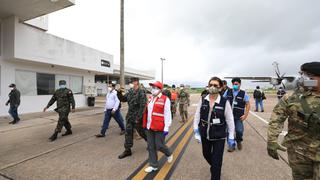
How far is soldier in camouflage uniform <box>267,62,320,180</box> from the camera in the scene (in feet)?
6.21

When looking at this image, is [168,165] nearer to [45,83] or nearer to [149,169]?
[149,169]

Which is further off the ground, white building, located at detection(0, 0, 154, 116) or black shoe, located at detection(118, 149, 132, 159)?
white building, located at detection(0, 0, 154, 116)

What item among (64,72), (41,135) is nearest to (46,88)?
(64,72)

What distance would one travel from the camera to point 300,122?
196cm

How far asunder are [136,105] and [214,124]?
2.20 meters

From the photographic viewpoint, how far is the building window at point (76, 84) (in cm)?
1612

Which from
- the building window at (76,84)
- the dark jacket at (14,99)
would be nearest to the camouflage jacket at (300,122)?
the dark jacket at (14,99)

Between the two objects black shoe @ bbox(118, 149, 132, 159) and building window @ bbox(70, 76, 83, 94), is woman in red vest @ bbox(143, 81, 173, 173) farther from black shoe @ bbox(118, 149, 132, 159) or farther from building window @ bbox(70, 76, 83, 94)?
building window @ bbox(70, 76, 83, 94)

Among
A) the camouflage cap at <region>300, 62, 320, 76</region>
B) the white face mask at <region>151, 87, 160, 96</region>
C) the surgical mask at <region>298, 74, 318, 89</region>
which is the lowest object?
the white face mask at <region>151, 87, 160, 96</region>

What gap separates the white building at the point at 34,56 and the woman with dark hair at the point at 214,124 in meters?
8.77

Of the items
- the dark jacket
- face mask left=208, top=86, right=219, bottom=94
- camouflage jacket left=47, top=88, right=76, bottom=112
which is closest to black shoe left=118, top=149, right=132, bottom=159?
face mask left=208, top=86, right=219, bottom=94

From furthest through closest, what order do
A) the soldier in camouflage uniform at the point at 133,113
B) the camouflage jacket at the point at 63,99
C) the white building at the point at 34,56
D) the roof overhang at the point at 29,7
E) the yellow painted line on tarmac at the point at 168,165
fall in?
the white building at the point at 34,56 < the roof overhang at the point at 29,7 < the camouflage jacket at the point at 63,99 < the soldier in camouflage uniform at the point at 133,113 < the yellow painted line on tarmac at the point at 168,165

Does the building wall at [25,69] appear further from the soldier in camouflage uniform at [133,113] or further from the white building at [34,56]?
the soldier in camouflage uniform at [133,113]

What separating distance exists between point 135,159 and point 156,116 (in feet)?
4.33
